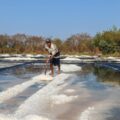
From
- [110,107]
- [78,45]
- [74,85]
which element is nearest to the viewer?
[110,107]

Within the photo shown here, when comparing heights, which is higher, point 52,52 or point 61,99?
point 52,52

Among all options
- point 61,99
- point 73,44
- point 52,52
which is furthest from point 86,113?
point 73,44

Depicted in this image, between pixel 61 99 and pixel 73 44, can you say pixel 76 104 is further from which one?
pixel 73 44

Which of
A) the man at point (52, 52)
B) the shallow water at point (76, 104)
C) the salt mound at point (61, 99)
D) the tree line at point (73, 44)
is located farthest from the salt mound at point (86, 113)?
the tree line at point (73, 44)

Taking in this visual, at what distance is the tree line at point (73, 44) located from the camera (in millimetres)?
54438

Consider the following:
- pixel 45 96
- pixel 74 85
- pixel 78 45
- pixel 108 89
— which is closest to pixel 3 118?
pixel 45 96

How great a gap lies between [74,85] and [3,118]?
6507 millimetres

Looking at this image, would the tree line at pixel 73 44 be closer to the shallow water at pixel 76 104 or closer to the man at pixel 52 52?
the man at pixel 52 52

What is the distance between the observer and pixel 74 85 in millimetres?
13383

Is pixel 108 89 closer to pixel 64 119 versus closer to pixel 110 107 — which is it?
pixel 110 107

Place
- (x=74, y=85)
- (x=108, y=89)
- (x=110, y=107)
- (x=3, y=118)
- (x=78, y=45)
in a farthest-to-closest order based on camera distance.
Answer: (x=78, y=45) → (x=74, y=85) → (x=108, y=89) → (x=110, y=107) → (x=3, y=118)

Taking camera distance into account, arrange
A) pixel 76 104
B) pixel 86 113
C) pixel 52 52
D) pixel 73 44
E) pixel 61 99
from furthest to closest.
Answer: pixel 73 44, pixel 52 52, pixel 61 99, pixel 76 104, pixel 86 113

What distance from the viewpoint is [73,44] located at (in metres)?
66.5

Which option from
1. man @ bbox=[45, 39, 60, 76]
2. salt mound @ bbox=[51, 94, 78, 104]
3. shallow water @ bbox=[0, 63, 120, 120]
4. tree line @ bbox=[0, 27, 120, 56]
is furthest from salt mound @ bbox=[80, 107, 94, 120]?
tree line @ bbox=[0, 27, 120, 56]
